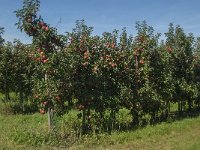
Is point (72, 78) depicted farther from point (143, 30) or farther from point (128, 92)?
point (143, 30)

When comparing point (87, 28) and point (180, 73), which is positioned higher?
point (87, 28)

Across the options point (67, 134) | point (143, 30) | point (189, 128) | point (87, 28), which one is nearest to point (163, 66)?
point (143, 30)

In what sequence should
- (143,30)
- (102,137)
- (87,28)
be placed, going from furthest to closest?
(143,30), (87,28), (102,137)

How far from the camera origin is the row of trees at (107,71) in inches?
546

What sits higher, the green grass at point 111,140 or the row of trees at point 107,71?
the row of trees at point 107,71

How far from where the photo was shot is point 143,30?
17406mm

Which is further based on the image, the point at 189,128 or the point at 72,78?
the point at 189,128

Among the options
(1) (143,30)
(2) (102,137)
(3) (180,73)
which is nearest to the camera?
(2) (102,137)

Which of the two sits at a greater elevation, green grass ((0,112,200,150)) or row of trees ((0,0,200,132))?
row of trees ((0,0,200,132))

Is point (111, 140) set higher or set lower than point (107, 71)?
lower

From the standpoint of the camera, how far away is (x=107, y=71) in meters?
15.4

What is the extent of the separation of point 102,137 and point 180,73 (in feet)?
25.3

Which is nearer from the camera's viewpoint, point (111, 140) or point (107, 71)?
point (111, 140)

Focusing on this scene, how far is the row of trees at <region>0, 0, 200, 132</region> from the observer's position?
13875 mm
